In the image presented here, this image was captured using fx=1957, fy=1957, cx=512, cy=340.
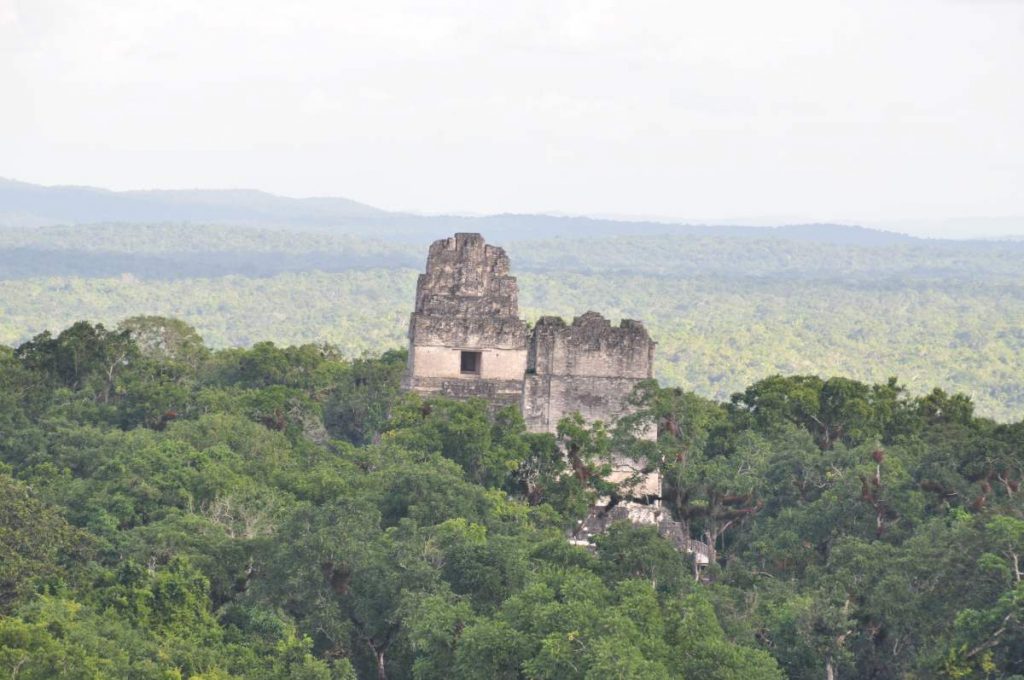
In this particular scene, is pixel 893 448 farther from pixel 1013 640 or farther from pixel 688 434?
pixel 1013 640

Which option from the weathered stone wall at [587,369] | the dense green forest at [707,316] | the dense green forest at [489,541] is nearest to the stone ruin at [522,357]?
the weathered stone wall at [587,369]

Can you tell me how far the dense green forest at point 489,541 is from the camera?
22297 millimetres

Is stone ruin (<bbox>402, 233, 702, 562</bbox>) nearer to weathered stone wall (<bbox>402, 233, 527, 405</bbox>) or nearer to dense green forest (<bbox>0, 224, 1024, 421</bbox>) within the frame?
weathered stone wall (<bbox>402, 233, 527, 405</bbox>)

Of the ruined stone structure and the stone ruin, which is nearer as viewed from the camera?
the stone ruin

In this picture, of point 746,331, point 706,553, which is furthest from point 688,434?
point 746,331

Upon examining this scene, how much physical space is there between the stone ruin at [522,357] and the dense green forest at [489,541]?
551 mm

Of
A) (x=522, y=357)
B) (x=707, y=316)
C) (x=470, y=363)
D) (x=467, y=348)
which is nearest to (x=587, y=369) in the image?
(x=522, y=357)

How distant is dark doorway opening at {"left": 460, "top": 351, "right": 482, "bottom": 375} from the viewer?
36209 millimetres

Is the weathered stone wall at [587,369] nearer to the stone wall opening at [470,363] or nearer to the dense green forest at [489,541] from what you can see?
the dense green forest at [489,541]

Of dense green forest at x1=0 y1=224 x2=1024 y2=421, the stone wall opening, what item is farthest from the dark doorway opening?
dense green forest at x1=0 y1=224 x2=1024 y2=421

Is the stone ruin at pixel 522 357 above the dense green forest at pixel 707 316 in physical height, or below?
above

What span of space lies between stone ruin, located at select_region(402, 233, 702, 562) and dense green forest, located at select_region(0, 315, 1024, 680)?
55cm

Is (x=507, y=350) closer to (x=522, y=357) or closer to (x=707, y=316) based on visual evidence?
(x=522, y=357)

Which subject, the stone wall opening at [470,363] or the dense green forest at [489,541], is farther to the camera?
the stone wall opening at [470,363]
